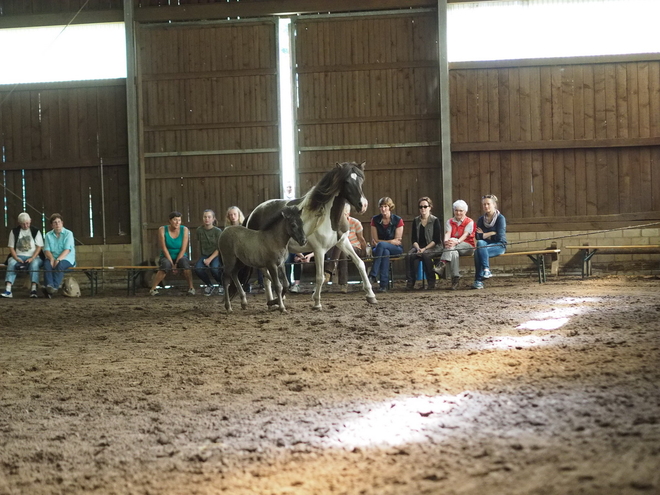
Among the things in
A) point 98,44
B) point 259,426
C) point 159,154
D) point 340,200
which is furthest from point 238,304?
point 98,44

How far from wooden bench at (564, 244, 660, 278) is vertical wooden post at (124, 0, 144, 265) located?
7225 millimetres

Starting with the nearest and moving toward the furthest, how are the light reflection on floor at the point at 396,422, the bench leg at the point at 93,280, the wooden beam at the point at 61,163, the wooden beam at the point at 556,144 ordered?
the light reflection on floor at the point at 396,422, the bench leg at the point at 93,280, the wooden beam at the point at 556,144, the wooden beam at the point at 61,163

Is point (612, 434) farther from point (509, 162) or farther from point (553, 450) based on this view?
point (509, 162)

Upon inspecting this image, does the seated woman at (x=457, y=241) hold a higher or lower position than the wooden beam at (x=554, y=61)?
lower

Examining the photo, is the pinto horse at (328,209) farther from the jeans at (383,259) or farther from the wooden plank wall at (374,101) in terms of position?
the wooden plank wall at (374,101)

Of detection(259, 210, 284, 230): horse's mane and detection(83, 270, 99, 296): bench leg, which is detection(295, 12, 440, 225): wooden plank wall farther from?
detection(259, 210, 284, 230): horse's mane

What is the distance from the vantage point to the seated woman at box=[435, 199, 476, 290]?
1072cm

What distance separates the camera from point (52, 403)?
4039 mm

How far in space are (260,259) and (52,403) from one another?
4216 millimetres

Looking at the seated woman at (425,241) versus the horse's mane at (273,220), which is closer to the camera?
the horse's mane at (273,220)

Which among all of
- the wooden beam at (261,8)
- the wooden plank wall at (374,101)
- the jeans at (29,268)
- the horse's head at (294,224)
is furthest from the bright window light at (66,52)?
the horse's head at (294,224)

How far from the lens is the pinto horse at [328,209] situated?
8086 mm

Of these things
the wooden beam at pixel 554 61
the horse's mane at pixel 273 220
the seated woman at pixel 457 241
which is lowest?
the seated woman at pixel 457 241

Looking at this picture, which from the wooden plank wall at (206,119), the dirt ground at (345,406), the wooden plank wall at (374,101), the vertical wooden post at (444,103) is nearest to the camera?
the dirt ground at (345,406)
